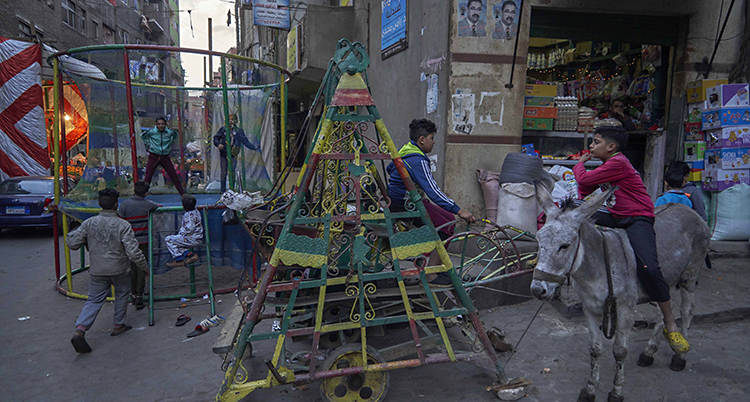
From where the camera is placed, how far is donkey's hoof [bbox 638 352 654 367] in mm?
3602

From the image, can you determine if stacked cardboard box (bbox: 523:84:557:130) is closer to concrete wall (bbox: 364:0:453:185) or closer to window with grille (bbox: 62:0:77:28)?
concrete wall (bbox: 364:0:453:185)

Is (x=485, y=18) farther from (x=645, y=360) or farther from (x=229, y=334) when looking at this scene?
(x=229, y=334)

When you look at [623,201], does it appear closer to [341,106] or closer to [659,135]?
[341,106]

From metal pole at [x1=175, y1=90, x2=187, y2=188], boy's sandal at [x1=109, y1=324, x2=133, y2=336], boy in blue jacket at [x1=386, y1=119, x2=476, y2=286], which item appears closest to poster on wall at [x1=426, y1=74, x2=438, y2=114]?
boy in blue jacket at [x1=386, y1=119, x2=476, y2=286]

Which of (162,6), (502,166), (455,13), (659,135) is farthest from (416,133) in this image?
(162,6)

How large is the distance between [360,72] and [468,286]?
2.00 meters

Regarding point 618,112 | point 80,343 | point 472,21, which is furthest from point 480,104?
point 80,343

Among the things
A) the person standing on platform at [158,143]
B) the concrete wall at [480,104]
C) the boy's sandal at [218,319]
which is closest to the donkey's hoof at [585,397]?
the concrete wall at [480,104]

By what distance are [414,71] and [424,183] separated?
481cm

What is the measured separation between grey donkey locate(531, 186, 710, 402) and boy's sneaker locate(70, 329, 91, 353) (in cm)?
439

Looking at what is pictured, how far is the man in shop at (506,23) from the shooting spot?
6.40 m

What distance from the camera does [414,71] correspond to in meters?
7.69

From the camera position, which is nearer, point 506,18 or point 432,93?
point 506,18

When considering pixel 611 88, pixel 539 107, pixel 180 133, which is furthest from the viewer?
pixel 180 133
